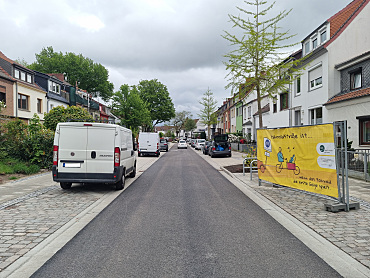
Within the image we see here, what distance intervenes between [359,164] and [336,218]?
5.90 metres

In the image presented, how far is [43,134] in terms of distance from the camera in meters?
14.0

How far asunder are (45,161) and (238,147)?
2350 cm

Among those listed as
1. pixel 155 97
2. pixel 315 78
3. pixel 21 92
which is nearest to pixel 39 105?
pixel 21 92

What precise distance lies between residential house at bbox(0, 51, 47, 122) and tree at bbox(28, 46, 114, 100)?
23029mm

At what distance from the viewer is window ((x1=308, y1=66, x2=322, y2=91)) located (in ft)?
65.5

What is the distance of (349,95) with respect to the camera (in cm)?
1648

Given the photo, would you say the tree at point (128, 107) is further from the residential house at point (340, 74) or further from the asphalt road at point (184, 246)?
the asphalt road at point (184, 246)

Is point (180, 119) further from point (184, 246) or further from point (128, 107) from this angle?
point (184, 246)

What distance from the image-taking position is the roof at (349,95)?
15.1 m

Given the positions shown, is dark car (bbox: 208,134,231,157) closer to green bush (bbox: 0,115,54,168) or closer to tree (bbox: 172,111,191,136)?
green bush (bbox: 0,115,54,168)

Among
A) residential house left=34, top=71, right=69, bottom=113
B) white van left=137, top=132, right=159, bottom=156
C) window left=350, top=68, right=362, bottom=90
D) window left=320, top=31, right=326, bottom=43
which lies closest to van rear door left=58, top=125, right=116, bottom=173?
window left=350, top=68, right=362, bottom=90

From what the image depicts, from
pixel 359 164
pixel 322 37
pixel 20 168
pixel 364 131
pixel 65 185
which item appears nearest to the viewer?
pixel 65 185

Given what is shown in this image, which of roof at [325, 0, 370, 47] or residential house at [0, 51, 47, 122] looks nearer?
roof at [325, 0, 370, 47]

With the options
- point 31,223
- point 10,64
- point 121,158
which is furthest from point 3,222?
point 10,64
